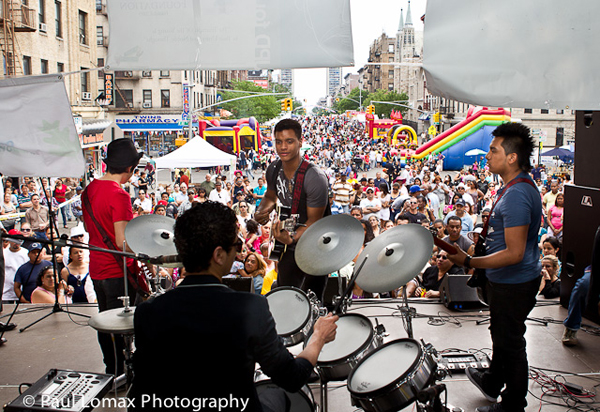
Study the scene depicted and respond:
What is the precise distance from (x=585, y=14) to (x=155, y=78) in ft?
185

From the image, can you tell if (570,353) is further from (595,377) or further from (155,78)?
(155,78)

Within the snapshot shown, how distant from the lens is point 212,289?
2.33 meters

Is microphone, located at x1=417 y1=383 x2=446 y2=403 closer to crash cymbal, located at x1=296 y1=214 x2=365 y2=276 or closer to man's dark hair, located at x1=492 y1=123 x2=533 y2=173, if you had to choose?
crash cymbal, located at x1=296 y1=214 x2=365 y2=276

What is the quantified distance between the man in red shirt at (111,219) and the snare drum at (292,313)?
4.24ft

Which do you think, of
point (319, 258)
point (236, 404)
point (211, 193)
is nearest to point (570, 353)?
point (319, 258)

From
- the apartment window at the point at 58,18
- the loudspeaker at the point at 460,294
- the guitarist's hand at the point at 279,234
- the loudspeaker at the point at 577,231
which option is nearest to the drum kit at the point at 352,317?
the guitarist's hand at the point at 279,234

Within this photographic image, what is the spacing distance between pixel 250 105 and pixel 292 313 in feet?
224

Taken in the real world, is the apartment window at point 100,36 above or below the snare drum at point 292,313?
above

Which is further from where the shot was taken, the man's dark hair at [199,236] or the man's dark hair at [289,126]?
the man's dark hair at [289,126]

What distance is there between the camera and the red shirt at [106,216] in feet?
14.3

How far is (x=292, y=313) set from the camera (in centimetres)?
397

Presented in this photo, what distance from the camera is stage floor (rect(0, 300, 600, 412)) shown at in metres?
4.38

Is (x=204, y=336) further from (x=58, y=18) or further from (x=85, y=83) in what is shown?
(x=85, y=83)

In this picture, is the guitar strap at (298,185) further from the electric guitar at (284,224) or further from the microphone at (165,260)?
the microphone at (165,260)
